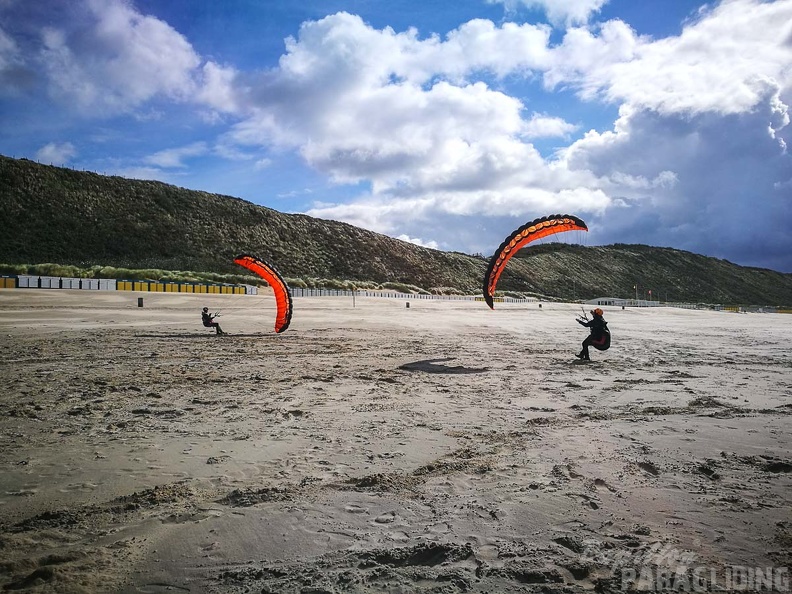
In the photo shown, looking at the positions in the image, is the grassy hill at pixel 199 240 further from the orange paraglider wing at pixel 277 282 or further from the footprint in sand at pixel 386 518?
the footprint in sand at pixel 386 518

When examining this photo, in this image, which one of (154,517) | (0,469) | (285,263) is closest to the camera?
(154,517)

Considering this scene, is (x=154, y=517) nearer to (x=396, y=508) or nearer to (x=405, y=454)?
(x=396, y=508)

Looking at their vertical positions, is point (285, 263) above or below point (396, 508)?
above

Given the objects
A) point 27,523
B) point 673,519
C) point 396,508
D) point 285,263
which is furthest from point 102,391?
point 285,263

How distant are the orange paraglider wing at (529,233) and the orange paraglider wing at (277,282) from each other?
733 cm

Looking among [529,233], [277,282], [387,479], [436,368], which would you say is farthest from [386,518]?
[277,282]

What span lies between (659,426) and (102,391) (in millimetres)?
8175

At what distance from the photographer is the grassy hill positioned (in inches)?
2707

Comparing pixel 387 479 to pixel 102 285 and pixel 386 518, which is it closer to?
pixel 386 518

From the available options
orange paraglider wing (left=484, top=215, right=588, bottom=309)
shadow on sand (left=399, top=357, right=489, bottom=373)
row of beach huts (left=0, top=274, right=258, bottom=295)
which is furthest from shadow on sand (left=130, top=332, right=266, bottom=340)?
row of beach huts (left=0, top=274, right=258, bottom=295)

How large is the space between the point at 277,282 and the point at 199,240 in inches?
2541

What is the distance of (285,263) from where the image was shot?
76.9 meters

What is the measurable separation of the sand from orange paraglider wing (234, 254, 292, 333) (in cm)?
798

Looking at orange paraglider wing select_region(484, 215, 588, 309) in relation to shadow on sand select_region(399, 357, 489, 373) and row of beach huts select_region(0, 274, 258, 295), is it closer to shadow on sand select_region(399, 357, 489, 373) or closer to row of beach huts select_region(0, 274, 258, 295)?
shadow on sand select_region(399, 357, 489, 373)
